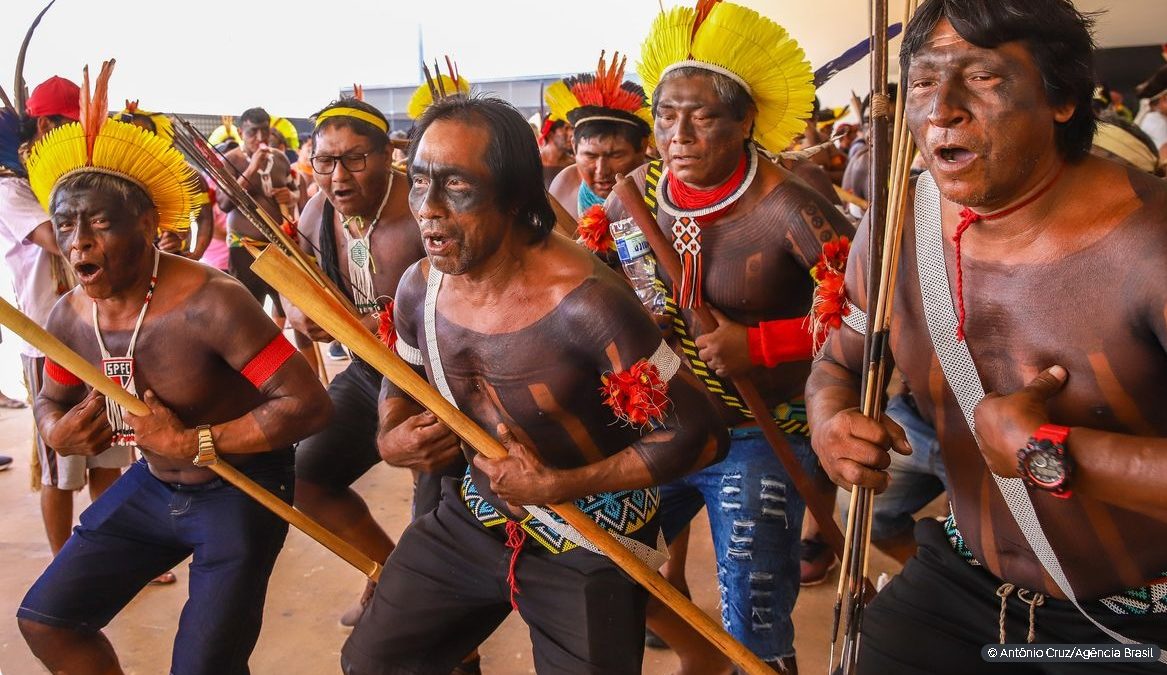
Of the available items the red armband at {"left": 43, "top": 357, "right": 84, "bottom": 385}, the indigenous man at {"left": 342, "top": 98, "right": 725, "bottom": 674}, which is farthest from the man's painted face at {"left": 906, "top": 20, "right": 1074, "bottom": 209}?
the red armband at {"left": 43, "top": 357, "right": 84, "bottom": 385}

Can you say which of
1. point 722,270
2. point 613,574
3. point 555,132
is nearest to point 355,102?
point 722,270

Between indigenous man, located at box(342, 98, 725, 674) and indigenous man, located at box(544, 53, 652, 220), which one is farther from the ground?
indigenous man, located at box(544, 53, 652, 220)

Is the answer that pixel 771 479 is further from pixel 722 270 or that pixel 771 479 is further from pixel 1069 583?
pixel 1069 583

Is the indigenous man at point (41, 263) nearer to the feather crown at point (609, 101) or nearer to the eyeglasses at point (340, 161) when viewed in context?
the eyeglasses at point (340, 161)

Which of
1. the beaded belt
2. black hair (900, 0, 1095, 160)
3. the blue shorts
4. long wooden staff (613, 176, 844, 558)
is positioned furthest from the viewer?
long wooden staff (613, 176, 844, 558)

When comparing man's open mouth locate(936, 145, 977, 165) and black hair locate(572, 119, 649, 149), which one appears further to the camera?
black hair locate(572, 119, 649, 149)

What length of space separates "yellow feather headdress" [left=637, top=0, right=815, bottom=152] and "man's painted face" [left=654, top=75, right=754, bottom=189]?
11 cm

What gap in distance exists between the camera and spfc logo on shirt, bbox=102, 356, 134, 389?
2.77 m

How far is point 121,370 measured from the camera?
2.78 metres

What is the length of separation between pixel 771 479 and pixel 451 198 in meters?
1.28

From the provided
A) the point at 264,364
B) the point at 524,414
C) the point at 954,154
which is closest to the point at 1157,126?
the point at 954,154

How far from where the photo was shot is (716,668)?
113 inches

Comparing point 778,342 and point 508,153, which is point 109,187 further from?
point 778,342

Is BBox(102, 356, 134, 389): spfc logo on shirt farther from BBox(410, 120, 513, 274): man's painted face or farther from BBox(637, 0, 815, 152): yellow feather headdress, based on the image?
BBox(637, 0, 815, 152): yellow feather headdress
